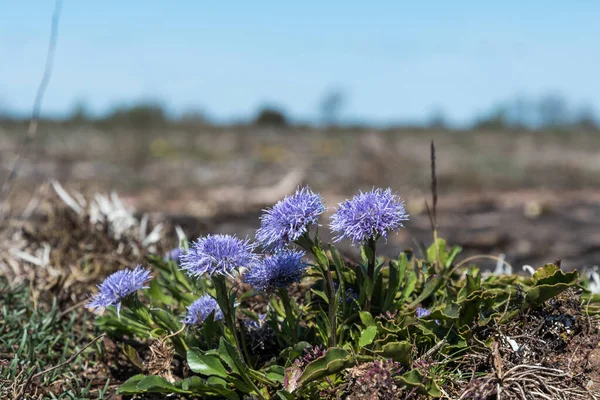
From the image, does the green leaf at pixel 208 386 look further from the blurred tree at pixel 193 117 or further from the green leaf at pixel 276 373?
the blurred tree at pixel 193 117

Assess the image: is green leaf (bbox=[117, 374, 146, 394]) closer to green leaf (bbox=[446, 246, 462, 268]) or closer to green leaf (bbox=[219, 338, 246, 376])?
green leaf (bbox=[219, 338, 246, 376])

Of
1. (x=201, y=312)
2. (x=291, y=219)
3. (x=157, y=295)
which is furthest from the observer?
(x=157, y=295)

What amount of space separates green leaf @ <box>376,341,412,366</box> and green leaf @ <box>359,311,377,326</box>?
9cm

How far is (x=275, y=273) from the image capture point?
6.63ft

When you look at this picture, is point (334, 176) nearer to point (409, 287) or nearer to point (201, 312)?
point (409, 287)

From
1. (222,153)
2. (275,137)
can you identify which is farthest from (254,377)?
(275,137)

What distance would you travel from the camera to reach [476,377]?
2.13m

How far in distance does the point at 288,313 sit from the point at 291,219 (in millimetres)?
378

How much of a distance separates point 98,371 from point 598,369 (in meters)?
1.83

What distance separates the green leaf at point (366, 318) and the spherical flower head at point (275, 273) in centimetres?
22

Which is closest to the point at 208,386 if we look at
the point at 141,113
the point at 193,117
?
the point at 193,117

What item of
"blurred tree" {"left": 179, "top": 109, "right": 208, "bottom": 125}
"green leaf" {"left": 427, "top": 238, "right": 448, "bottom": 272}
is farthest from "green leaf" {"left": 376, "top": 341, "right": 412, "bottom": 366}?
"blurred tree" {"left": 179, "top": 109, "right": 208, "bottom": 125}

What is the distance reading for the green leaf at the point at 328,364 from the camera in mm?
1907

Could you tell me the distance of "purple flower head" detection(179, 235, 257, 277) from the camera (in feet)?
6.15
